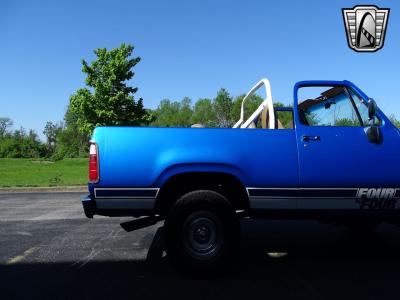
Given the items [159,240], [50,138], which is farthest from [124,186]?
[50,138]

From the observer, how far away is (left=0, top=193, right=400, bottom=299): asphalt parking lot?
425 cm

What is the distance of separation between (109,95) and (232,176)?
37.9 meters

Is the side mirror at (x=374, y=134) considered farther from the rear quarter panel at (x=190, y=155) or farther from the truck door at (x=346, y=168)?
the rear quarter panel at (x=190, y=155)

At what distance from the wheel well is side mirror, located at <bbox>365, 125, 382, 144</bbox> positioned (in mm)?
1541

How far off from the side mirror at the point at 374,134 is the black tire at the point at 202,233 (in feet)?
5.81

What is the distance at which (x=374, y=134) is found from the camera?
189 inches

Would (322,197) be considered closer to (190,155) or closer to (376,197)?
(376,197)

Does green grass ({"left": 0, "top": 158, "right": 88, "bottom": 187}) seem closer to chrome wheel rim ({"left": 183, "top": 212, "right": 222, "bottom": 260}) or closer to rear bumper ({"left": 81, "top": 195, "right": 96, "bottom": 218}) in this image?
rear bumper ({"left": 81, "top": 195, "right": 96, "bottom": 218})

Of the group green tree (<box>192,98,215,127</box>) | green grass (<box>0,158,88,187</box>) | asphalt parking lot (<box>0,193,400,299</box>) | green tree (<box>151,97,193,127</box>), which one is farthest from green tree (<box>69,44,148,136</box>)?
green tree (<box>151,97,193,127</box>)

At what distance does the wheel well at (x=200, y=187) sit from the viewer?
4789 mm

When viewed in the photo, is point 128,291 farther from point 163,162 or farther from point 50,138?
point 50,138

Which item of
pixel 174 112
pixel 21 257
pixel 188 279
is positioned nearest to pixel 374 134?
pixel 188 279

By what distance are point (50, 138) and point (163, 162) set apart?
4199 inches

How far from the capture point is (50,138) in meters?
105
